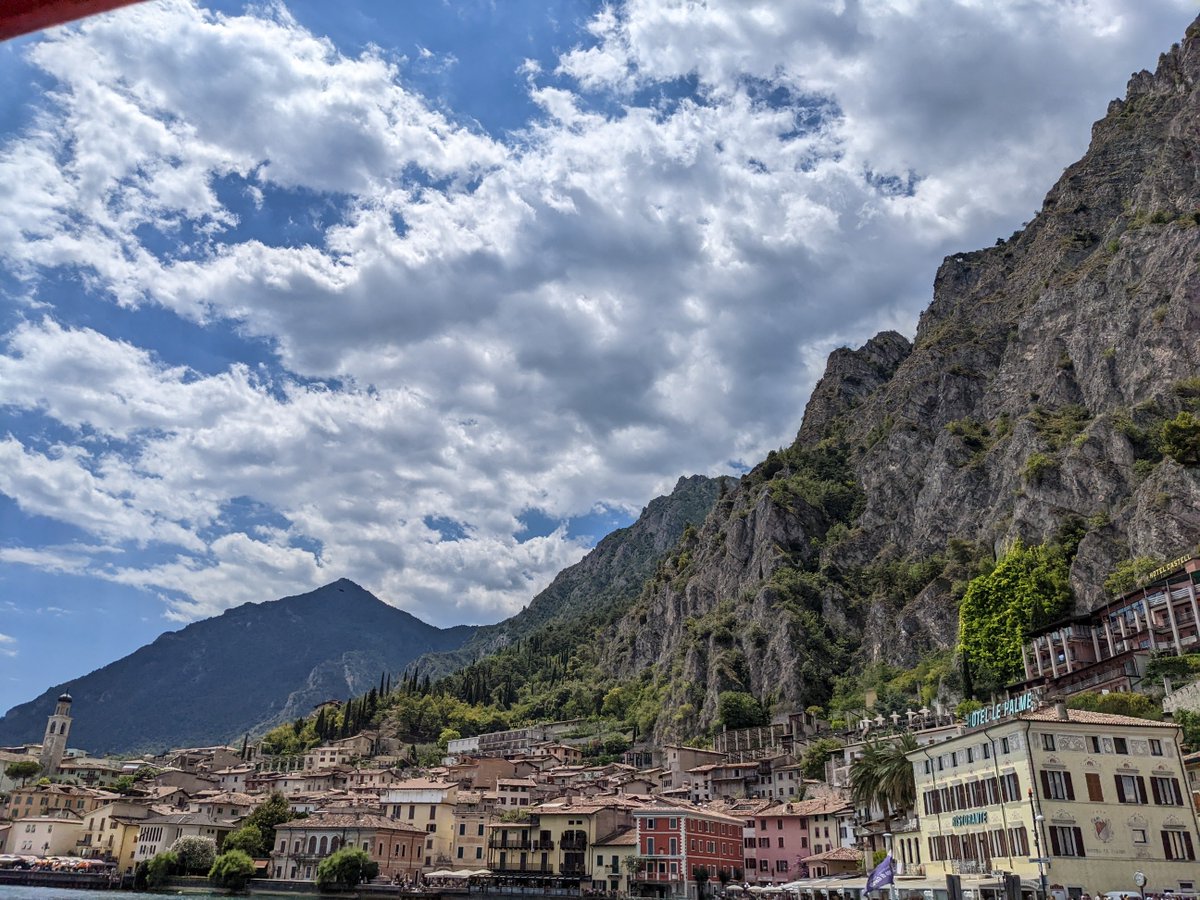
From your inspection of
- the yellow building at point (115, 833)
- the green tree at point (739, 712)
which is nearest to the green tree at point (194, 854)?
the yellow building at point (115, 833)

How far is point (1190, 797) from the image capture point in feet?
156

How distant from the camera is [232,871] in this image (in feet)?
307

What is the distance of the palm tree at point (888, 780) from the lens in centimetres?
6069

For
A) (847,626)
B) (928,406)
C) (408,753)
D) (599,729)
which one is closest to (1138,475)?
(847,626)

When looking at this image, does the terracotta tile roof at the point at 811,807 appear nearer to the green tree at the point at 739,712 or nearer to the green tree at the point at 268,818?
the green tree at the point at 739,712

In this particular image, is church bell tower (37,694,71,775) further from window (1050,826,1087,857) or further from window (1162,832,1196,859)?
window (1162,832,1196,859)

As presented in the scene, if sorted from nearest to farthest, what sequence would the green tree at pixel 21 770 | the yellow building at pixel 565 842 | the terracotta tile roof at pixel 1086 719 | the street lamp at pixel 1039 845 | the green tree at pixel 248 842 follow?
the street lamp at pixel 1039 845 → the terracotta tile roof at pixel 1086 719 → the yellow building at pixel 565 842 → the green tree at pixel 248 842 → the green tree at pixel 21 770

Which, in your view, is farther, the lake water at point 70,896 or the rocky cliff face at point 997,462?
the rocky cliff face at point 997,462

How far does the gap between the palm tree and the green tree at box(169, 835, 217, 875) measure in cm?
6973

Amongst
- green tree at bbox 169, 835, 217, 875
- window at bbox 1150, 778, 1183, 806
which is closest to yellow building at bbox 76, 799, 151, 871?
green tree at bbox 169, 835, 217, 875

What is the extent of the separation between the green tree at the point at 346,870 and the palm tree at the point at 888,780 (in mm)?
46099

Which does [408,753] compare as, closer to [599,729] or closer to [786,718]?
[599,729]

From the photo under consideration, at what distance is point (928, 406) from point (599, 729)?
82388 millimetres

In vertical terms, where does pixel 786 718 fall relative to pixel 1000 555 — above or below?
below
